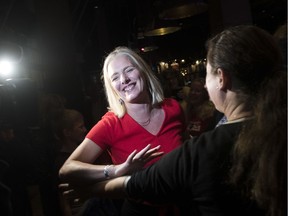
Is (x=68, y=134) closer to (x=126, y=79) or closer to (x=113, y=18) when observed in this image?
(x=126, y=79)

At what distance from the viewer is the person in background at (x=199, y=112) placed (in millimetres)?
3842

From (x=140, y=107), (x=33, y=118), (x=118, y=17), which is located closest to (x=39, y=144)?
(x=33, y=118)

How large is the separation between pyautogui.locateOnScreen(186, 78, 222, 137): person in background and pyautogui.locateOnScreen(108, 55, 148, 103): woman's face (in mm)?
1578

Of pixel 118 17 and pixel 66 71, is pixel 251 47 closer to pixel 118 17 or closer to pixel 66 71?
pixel 66 71

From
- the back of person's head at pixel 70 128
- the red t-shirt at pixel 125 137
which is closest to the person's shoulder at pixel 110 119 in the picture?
the red t-shirt at pixel 125 137

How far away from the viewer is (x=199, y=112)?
13.4 ft

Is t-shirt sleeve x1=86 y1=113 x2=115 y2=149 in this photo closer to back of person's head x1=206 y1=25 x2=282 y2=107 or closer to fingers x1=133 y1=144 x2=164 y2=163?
fingers x1=133 y1=144 x2=164 y2=163

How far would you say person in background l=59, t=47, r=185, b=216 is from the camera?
193 cm

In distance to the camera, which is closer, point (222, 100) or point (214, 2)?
point (222, 100)

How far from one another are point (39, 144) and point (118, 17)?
25.9ft

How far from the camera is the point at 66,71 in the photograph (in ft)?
16.1

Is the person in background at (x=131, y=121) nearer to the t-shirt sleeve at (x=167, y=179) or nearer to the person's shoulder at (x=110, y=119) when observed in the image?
the person's shoulder at (x=110, y=119)

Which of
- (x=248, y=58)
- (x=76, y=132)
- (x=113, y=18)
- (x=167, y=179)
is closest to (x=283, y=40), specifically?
(x=248, y=58)

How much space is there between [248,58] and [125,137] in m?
0.97
